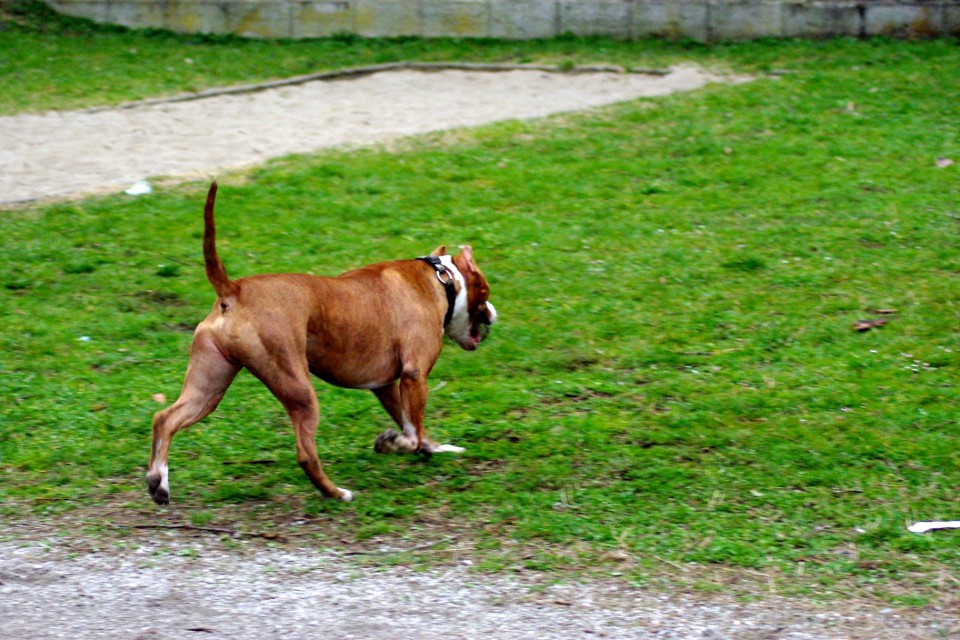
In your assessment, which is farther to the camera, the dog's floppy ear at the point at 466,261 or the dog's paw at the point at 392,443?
the dog's floppy ear at the point at 466,261

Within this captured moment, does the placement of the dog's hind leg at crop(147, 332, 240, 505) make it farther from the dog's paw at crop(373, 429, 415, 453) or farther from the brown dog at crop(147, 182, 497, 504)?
the dog's paw at crop(373, 429, 415, 453)

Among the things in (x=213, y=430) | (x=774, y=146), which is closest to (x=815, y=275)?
(x=774, y=146)

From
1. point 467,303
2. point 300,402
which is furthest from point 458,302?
point 300,402

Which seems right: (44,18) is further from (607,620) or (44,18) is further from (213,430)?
(607,620)

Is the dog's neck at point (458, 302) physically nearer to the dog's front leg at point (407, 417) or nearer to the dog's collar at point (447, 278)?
the dog's collar at point (447, 278)

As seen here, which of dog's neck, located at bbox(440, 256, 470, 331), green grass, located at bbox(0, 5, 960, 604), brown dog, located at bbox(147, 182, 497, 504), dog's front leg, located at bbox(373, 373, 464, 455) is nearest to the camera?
brown dog, located at bbox(147, 182, 497, 504)

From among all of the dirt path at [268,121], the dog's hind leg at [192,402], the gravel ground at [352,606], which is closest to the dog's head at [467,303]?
the dog's hind leg at [192,402]

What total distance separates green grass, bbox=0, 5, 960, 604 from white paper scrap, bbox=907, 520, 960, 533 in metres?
0.07

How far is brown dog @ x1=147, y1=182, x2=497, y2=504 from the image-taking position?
19.0ft

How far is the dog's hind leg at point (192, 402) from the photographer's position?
229 inches

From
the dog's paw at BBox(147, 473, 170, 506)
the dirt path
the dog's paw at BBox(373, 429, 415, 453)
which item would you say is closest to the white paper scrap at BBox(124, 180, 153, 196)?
the dirt path

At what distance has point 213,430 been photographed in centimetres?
709

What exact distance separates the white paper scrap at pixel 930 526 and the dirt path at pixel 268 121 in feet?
26.7

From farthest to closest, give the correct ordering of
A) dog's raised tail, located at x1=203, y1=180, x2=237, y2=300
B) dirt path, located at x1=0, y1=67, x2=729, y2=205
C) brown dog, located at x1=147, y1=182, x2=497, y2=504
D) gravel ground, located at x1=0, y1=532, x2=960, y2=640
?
dirt path, located at x1=0, y1=67, x2=729, y2=205 → brown dog, located at x1=147, y1=182, x2=497, y2=504 → dog's raised tail, located at x1=203, y1=180, x2=237, y2=300 → gravel ground, located at x1=0, y1=532, x2=960, y2=640
